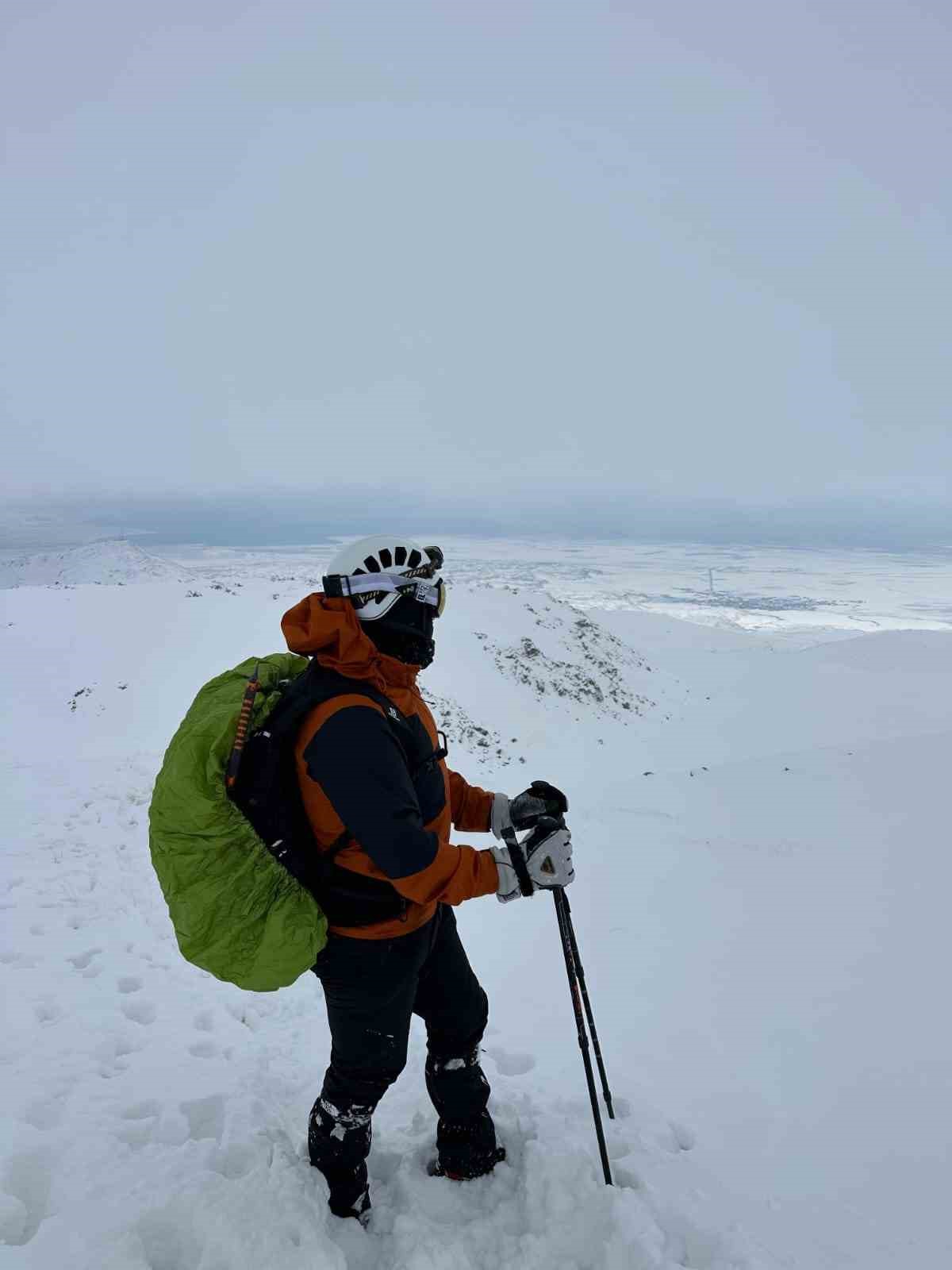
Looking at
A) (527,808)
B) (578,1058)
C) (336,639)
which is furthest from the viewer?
(578,1058)

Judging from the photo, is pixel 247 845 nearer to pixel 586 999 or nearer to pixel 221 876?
pixel 221 876

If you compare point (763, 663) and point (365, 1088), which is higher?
point (365, 1088)

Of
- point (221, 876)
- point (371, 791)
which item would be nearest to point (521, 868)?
point (371, 791)

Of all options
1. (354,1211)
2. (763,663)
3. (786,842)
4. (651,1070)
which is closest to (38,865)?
(354,1211)

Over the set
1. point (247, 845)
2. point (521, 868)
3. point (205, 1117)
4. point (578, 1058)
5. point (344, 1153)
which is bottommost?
point (578, 1058)

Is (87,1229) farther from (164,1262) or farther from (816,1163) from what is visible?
(816,1163)

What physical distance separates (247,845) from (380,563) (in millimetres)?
1434

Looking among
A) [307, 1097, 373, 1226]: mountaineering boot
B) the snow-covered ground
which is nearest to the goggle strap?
[307, 1097, 373, 1226]: mountaineering boot

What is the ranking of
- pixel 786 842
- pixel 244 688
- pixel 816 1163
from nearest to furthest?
1. pixel 244 688
2. pixel 816 1163
3. pixel 786 842

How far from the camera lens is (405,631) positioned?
3.29 m

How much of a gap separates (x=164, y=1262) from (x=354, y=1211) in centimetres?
85

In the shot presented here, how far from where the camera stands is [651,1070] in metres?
5.06

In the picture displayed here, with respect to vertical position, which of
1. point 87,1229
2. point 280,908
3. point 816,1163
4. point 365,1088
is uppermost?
point 280,908

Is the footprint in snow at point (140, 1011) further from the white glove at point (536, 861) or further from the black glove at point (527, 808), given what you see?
the white glove at point (536, 861)
